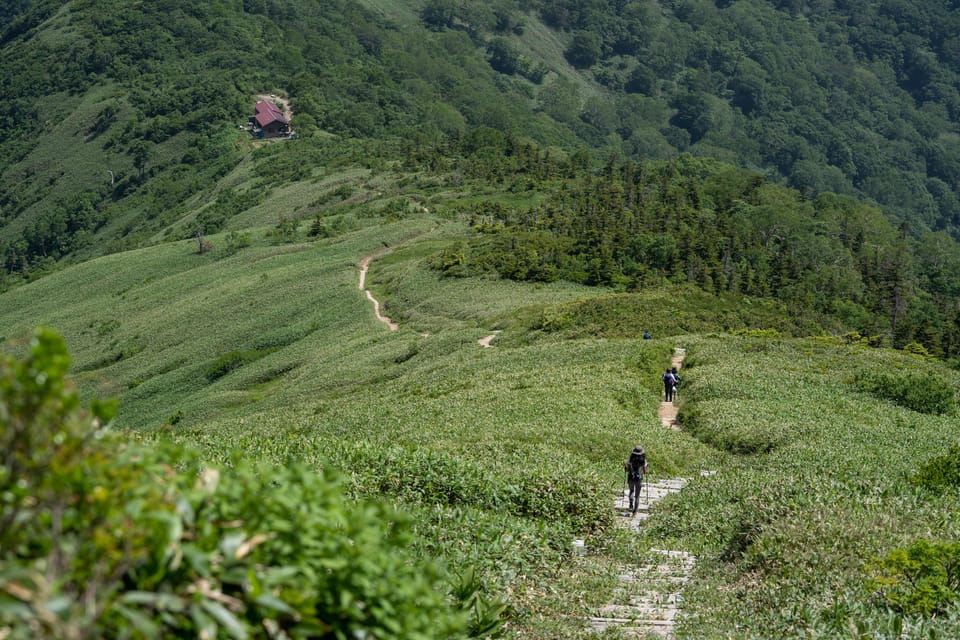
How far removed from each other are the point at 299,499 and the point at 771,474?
1748cm

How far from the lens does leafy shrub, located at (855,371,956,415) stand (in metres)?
33.2

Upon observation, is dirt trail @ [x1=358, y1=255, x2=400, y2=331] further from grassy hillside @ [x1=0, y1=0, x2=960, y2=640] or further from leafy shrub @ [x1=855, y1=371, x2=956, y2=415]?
leafy shrub @ [x1=855, y1=371, x2=956, y2=415]

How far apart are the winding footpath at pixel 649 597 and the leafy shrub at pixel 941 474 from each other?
6.16m

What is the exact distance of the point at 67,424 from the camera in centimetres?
540

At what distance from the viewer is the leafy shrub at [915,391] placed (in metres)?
33.2

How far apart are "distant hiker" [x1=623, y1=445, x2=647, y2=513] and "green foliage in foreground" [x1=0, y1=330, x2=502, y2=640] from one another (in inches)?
540

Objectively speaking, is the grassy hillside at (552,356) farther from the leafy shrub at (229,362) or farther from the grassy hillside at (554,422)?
the leafy shrub at (229,362)

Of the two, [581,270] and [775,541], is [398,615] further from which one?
[581,270]

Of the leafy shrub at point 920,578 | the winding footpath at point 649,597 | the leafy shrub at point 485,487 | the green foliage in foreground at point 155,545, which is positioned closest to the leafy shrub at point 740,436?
the leafy shrub at point 485,487

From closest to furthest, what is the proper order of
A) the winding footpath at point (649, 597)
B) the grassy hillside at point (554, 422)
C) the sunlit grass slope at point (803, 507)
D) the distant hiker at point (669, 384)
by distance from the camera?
the sunlit grass slope at point (803, 507), the winding footpath at point (649, 597), the grassy hillside at point (554, 422), the distant hiker at point (669, 384)

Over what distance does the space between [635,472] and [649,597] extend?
686 centimetres

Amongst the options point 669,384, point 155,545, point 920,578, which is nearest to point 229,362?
point 669,384

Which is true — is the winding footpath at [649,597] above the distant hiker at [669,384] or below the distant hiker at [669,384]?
above

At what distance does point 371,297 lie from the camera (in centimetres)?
8062
